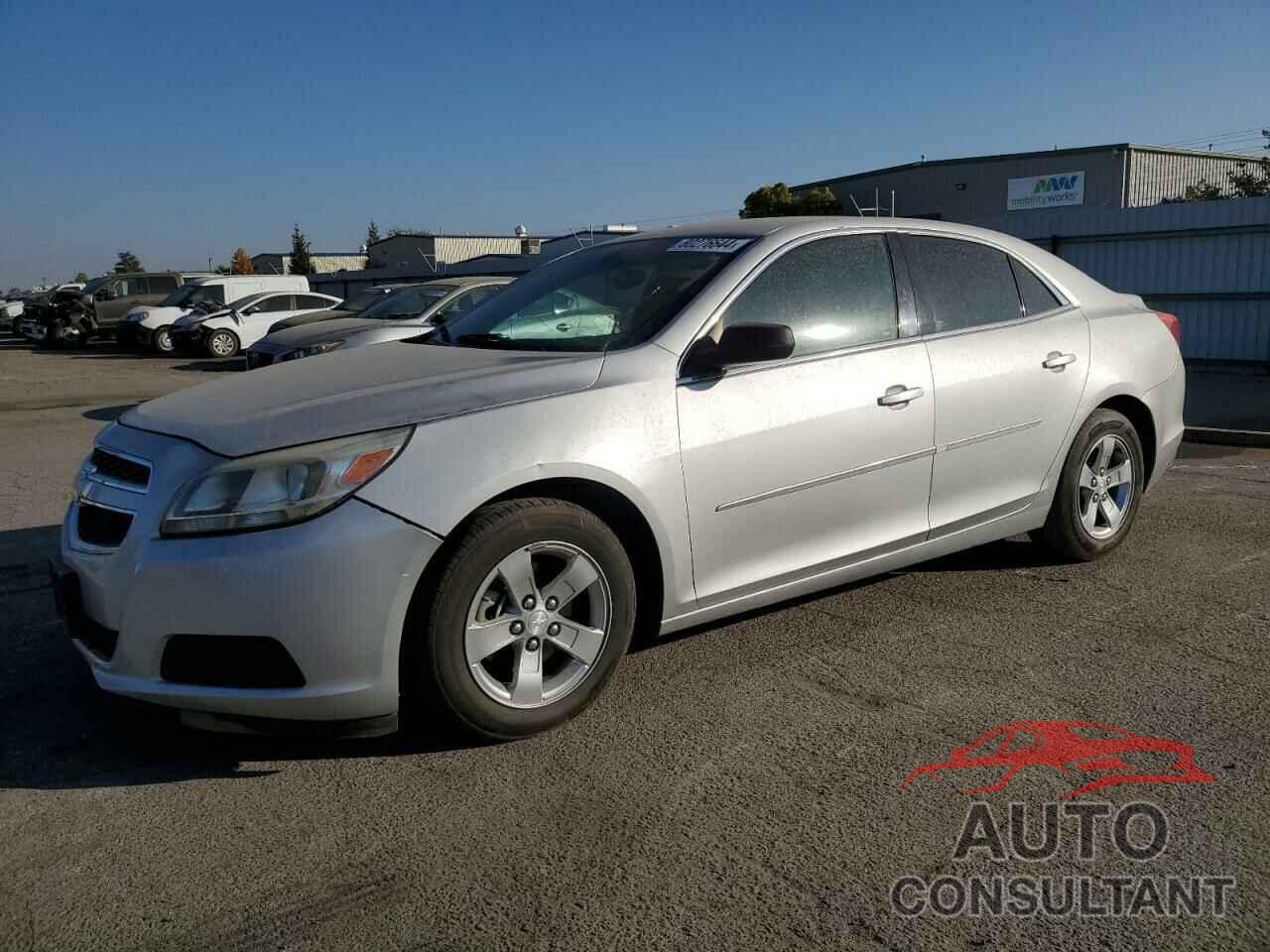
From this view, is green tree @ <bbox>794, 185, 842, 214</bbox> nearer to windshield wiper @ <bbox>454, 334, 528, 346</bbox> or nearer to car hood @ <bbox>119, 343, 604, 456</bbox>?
windshield wiper @ <bbox>454, 334, 528, 346</bbox>

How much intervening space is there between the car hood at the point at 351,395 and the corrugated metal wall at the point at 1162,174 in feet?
175

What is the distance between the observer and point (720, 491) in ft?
12.4

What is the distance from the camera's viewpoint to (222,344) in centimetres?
2423

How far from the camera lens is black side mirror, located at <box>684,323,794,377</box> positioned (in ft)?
12.3

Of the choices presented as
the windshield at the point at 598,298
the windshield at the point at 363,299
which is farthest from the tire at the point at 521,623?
the windshield at the point at 363,299

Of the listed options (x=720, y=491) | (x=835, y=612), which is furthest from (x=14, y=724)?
(x=835, y=612)

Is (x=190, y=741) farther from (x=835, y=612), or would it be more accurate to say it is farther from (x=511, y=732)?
(x=835, y=612)

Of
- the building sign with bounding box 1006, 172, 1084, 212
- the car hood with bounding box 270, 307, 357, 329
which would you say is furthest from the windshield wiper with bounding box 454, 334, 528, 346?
the building sign with bounding box 1006, 172, 1084, 212

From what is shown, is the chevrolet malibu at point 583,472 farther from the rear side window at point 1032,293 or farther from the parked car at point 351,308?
the parked car at point 351,308

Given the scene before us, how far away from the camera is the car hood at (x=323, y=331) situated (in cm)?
1241

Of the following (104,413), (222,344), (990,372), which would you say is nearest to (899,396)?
(990,372)

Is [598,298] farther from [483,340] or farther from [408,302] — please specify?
[408,302]

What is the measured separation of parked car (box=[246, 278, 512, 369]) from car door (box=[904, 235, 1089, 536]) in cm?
743

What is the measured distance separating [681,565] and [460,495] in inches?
34.1
